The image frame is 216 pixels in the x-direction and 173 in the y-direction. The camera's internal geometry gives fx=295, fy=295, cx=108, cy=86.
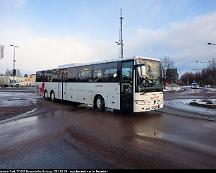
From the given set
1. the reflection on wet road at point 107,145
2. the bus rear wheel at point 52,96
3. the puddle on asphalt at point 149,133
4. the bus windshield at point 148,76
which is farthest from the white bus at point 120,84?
the bus rear wheel at point 52,96

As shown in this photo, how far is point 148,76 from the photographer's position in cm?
1606

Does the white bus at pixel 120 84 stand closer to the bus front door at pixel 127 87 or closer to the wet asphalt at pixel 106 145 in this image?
the bus front door at pixel 127 87

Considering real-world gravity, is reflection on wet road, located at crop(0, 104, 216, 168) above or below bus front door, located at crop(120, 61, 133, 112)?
below

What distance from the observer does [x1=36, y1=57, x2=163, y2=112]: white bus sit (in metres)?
15.8

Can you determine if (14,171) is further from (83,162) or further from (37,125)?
(37,125)

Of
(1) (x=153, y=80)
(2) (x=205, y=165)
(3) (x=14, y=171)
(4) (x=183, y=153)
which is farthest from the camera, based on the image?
(1) (x=153, y=80)

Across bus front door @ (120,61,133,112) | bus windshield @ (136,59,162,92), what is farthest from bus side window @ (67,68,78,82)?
bus windshield @ (136,59,162,92)

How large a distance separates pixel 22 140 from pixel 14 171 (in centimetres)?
349

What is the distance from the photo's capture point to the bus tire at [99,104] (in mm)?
18578

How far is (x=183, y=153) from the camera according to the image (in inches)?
308

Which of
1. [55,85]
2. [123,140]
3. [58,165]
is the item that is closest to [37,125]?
[123,140]

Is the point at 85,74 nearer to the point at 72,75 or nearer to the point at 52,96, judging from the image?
the point at 72,75

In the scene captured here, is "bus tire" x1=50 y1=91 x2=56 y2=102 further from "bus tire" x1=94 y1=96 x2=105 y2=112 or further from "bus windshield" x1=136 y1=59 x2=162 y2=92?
"bus windshield" x1=136 y1=59 x2=162 y2=92

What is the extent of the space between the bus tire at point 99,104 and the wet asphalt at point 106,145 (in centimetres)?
522
